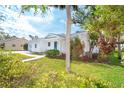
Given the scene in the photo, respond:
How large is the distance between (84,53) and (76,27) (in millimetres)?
267

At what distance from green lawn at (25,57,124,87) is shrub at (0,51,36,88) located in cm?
8

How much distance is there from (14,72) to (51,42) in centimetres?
45

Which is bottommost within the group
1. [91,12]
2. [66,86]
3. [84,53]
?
[66,86]

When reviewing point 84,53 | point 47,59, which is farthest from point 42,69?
point 84,53

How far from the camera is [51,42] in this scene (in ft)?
16.6

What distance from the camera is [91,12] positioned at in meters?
5.08

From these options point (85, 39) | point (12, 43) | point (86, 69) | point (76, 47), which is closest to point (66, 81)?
point (86, 69)

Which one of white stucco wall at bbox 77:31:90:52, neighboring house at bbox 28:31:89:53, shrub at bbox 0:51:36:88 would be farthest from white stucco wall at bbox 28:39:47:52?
white stucco wall at bbox 77:31:90:52

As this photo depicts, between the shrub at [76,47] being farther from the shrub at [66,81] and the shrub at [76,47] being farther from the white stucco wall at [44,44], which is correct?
the shrub at [66,81]

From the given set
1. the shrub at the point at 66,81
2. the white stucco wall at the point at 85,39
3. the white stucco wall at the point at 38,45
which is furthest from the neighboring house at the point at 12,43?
the white stucco wall at the point at 85,39

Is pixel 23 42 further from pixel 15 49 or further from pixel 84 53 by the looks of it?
pixel 84 53

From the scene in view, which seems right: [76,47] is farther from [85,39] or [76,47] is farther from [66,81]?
[66,81]

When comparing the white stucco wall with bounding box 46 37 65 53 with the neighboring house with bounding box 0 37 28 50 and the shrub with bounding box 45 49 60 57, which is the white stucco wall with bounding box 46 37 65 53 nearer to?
the shrub with bounding box 45 49 60 57

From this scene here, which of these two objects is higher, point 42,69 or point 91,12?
point 91,12
